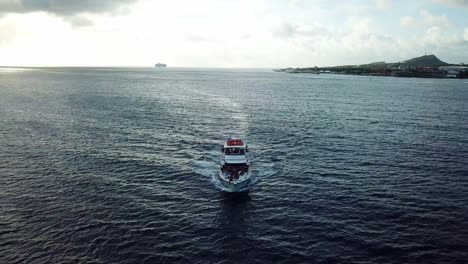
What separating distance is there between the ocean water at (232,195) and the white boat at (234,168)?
7.94 ft

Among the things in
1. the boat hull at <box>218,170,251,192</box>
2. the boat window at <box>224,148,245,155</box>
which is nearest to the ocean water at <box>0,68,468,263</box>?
the boat hull at <box>218,170,251,192</box>

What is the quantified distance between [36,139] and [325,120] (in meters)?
84.6

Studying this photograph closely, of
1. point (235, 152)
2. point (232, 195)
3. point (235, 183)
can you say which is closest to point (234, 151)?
point (235, 152)

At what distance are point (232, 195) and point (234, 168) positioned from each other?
6.04 m

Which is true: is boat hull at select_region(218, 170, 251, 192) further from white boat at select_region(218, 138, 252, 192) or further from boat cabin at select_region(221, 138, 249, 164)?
boat cabin at select_region(221, 138, 249, 164)

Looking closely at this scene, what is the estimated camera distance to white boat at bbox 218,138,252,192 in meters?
58.9

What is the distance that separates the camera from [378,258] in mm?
41094

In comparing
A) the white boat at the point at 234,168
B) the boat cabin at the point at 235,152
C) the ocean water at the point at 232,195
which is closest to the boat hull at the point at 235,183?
the white boat at the point at 234,168

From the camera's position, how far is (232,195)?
58.7 meters

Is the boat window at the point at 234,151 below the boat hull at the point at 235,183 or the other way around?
the other way around

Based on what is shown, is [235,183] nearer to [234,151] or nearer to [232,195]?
[232,195]

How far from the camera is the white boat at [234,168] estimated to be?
193 ft

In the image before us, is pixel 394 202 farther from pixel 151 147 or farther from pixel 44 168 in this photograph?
pixel 44 168

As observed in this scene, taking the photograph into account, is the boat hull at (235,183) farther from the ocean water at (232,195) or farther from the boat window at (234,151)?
the boat window at (234,151)
